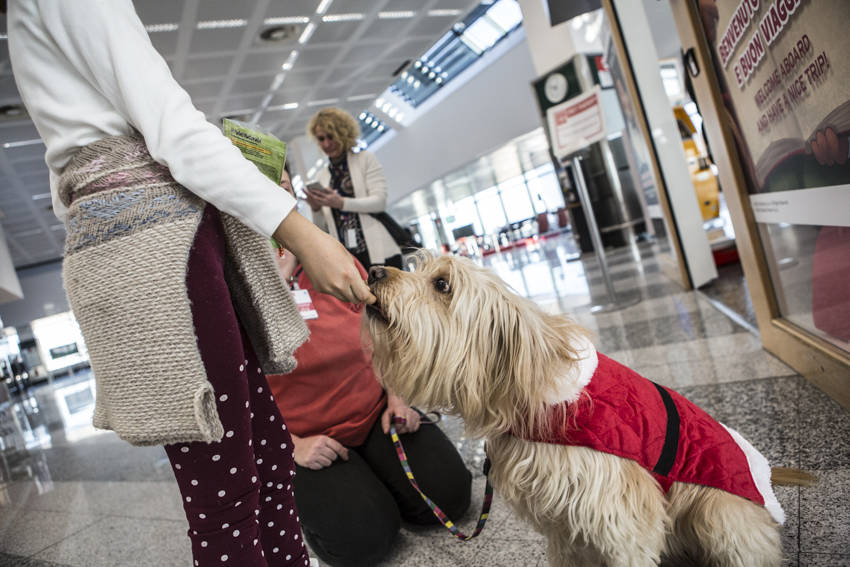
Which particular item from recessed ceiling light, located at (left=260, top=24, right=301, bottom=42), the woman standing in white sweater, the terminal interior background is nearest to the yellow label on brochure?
the woman standing in white sweater

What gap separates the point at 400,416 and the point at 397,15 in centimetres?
910

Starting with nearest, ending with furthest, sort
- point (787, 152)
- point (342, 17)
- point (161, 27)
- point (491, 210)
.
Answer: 1. point (787, 152)
2. point (161, 27)
3. point (342, 17)
4. point (491, 210)

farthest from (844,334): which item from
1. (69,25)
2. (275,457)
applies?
(69,25)

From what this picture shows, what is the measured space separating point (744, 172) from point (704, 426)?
59.1 inches

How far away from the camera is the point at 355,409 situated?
1.93 metres

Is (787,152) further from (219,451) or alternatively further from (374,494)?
(219,451)

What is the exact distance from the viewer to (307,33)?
30.0 feet

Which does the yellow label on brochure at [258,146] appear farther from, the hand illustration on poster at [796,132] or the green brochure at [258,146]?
the hand illustration on poster at [796,132]

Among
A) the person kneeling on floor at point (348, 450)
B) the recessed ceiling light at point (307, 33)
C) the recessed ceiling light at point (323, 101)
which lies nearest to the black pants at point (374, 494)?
the person kneeling on floor at point (348, 450)

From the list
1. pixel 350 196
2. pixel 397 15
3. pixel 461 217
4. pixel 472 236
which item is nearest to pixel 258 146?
pixel 350 196

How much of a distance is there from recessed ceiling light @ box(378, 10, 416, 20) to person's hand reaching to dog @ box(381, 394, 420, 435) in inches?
347

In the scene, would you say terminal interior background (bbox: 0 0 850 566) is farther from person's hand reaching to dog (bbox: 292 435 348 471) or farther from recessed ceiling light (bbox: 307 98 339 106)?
person's hand reaching to dog (bbox: 292 435 348 471)

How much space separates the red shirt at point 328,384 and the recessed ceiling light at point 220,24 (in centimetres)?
745

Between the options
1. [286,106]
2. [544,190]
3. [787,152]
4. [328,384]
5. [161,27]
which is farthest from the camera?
[544,190]
